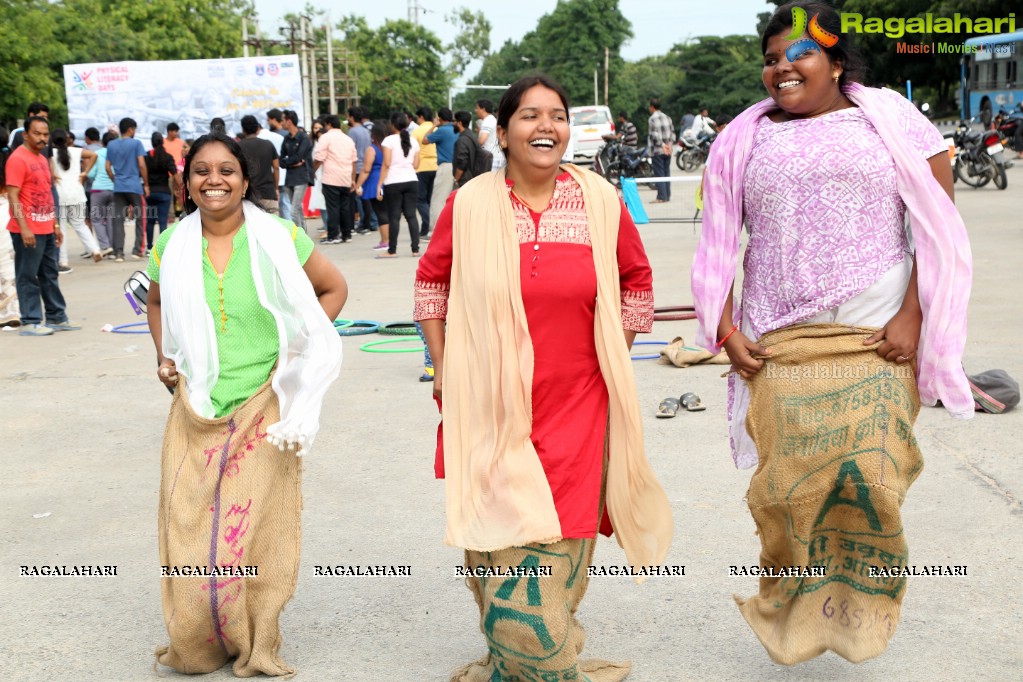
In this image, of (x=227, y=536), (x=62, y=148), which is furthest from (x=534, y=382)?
(x=62, y=148)

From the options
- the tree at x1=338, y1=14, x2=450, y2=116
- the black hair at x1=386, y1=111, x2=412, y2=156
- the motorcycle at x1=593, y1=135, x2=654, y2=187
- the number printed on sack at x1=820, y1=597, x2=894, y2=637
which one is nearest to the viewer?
the number printed on sack at x1=820, y1=597, x2=894, y2=637

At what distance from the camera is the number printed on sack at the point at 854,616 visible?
3.45 metres

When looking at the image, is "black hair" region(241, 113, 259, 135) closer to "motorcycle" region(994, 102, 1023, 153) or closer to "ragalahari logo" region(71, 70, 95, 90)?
"ragalahari logo" region(71, 70, 95, 90)

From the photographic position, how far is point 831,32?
3381 mm

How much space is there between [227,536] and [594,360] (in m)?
1.24

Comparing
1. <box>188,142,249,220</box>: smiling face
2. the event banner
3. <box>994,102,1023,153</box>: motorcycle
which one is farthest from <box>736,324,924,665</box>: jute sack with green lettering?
<box>994,102,1023,153</box>: motorcycle

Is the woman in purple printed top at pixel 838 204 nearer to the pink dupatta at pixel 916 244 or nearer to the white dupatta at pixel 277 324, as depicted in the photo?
the pink dupatta at pixel 916 244

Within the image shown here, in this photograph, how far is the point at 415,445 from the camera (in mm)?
6422

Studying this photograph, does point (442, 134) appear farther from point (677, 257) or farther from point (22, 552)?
point (22, 552)

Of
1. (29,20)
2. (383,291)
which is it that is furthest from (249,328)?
(29,20)

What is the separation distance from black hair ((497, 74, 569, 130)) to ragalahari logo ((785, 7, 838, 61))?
2.11ft

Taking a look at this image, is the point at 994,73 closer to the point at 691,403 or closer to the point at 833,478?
the point at 691,403

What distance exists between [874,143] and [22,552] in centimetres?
372

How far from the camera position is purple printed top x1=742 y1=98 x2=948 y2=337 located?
3316 mm
